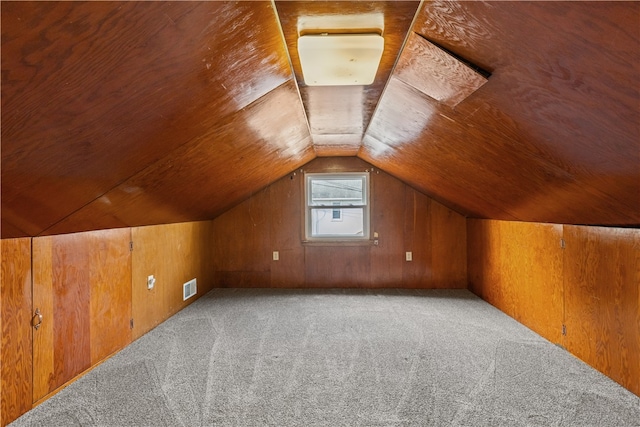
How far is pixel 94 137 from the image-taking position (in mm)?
1425

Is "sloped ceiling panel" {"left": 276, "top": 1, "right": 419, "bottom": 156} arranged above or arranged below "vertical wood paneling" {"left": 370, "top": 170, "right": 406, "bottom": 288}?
above

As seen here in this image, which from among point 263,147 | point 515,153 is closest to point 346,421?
point 515,153

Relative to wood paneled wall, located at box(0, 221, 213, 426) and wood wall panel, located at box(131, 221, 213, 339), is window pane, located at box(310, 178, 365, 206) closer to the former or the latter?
wood wall panel, located at box(131, 221, 213, 339)

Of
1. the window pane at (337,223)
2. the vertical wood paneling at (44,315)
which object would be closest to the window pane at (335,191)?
the window pane at (337,223)

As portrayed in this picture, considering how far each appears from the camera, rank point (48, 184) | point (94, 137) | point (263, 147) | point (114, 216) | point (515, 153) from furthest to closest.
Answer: point (263, 147), point (114, 216), point (515, 153), point (48, 184), point (94, 137)

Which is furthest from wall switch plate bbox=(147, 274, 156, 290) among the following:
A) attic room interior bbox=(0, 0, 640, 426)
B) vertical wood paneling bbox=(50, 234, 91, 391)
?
vertical wood paneling bbox=(50, 234, 91, 391)

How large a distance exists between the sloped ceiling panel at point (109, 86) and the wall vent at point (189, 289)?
1.89 m

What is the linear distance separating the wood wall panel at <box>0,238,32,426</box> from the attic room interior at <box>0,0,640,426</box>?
10 millimetres

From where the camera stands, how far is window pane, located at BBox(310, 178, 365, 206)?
15.5 feet

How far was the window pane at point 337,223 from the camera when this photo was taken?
4.72m

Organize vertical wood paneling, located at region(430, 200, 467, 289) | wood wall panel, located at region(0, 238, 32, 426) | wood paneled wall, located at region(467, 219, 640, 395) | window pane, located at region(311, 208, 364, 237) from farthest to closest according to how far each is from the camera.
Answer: window pane, located at region(311, 208, 364, 237)
vertical wood paneling, located at region(430, 200, 467, 289)
wood paneled wall, located at region(467, 219, 640, 395)
wood wall panel, located at region(0, 238, 32, 426)

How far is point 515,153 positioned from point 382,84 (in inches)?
32.1

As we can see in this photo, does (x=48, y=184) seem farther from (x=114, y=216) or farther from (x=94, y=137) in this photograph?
(x=114, y=216)

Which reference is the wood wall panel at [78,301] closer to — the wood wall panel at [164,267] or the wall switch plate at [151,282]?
the wood wall panel at [164,267]
